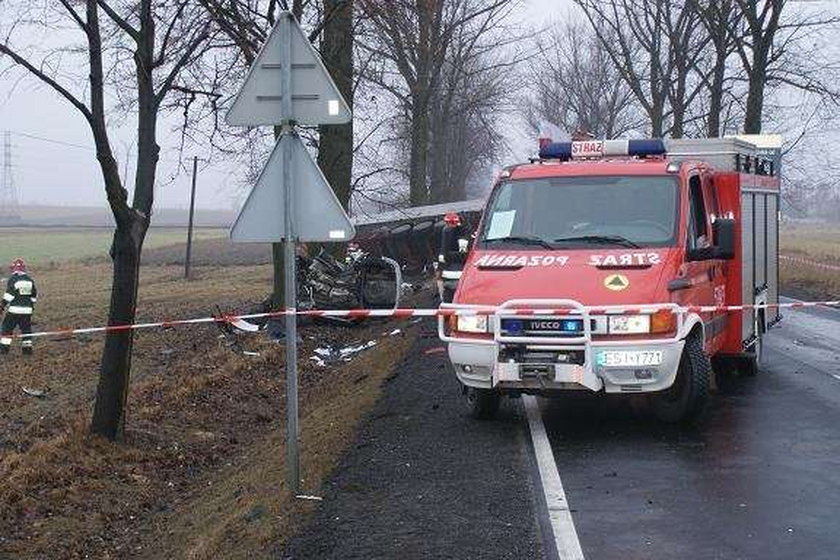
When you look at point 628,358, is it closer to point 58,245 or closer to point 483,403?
point 483,403

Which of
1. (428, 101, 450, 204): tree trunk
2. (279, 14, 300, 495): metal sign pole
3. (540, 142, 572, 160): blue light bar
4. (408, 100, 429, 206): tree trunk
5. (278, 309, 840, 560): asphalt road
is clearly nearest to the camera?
(278, 309, 840, 560): asphalt road

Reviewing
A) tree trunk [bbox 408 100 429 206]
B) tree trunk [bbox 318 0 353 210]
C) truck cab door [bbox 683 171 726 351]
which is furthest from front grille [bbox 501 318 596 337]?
tree trunk [bbox 408 100 429 206]

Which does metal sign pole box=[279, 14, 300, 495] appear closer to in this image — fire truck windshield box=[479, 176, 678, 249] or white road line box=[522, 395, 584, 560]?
white road line box=[522, 395, 584, 560]

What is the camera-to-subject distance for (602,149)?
10.0 m

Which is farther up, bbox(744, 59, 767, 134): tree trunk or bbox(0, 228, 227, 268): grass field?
bbox(744, 59, 767, 134): tree trunk

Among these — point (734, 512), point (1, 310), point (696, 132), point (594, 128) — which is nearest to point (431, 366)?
point (734, 512)

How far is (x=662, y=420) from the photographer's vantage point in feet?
29.0

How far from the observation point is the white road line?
5660mm

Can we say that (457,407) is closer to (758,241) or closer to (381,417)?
(381,417)

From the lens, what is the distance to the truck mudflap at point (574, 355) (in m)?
7.90

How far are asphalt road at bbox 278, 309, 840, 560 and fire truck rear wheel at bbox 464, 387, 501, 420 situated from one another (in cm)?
11

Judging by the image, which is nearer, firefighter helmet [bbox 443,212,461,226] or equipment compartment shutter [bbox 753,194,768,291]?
equipment compartment shutter [bbox 753,194,768,291]

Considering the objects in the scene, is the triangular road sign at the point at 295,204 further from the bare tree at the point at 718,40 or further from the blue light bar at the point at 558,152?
the bare tree at the point at 718,40

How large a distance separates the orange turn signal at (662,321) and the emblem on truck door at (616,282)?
333 mm
